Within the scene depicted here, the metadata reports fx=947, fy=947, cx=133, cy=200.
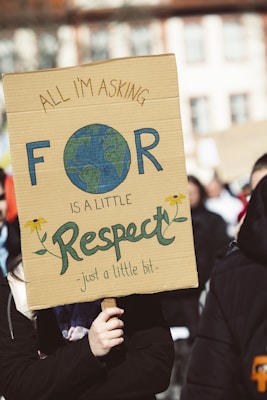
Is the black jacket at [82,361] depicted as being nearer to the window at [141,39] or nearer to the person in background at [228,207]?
the person in background at [228,207]

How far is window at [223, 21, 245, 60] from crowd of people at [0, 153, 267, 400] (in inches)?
1429

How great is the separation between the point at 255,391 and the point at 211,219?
5264mm

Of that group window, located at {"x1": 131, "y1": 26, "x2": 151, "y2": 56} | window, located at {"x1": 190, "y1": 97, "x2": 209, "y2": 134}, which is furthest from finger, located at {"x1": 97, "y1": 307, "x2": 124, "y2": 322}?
window, located at {"x1": 190, "y1": 97, "x2": 209, "y2": 134}

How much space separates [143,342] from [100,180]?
19.1 inches

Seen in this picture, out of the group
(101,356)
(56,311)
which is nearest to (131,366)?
(101,356)

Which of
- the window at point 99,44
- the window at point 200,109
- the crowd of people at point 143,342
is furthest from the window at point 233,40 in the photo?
the crowd of people at point 143,342

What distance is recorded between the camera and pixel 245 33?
126 ft

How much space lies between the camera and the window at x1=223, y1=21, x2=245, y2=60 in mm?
38469

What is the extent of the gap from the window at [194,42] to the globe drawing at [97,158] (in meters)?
36.0

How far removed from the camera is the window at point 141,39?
38.0 m

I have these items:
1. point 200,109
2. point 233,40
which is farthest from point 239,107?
point 233,40

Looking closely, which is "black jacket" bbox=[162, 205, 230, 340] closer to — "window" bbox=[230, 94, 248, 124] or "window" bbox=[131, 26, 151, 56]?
"window" bbox=[131, 26, 151, 56]

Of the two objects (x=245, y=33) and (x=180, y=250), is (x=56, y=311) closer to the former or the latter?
(x=180, y=250)

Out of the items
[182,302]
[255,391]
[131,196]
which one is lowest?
[182,302]
